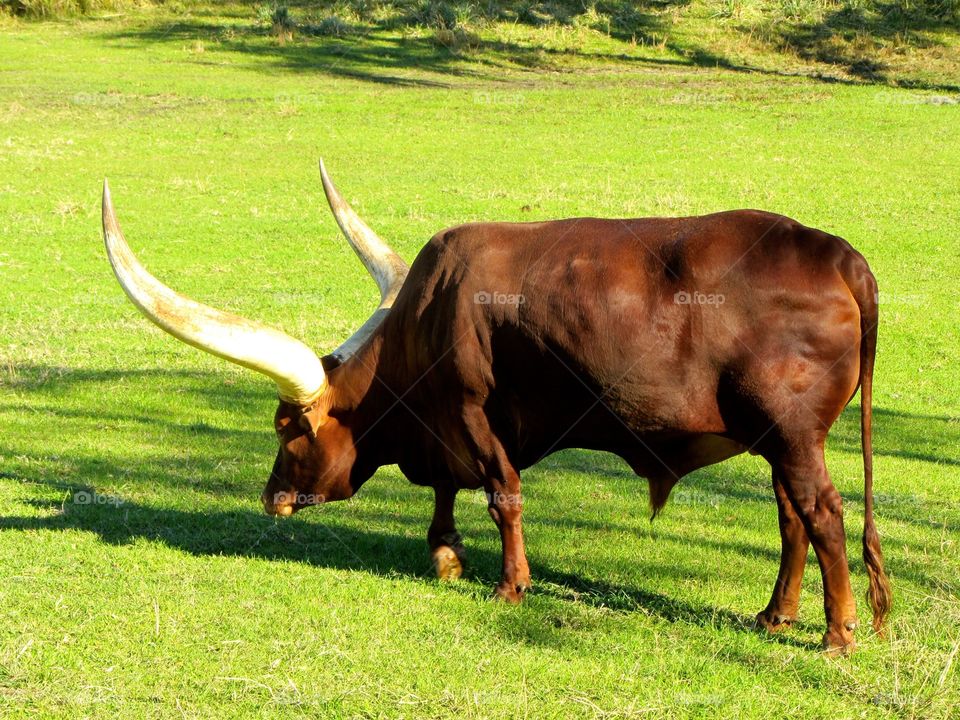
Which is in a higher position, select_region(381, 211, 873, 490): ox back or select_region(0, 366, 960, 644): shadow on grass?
select_region(381, 211, 873, 490): ox back

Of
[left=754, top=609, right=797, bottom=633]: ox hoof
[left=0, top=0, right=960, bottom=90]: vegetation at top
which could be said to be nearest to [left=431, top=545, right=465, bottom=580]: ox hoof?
[left=754, top=609, right=797, bottom=633]: ox hoof

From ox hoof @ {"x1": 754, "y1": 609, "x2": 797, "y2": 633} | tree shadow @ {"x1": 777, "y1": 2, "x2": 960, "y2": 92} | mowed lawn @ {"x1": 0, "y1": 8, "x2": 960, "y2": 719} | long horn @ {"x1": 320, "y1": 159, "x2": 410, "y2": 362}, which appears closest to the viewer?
mowed lawn @ {"x1": 0, "y1": 8, "x2": 960, "y2": 719}

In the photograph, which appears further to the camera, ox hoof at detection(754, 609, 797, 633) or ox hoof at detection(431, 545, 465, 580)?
ox hoof at detection(431, 545, 465, 580)

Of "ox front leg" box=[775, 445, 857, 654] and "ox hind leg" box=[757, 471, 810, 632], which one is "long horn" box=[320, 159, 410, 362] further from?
"ox front leg" box=[775, 445, 857, 654]

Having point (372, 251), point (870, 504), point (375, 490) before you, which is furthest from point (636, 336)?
point (375, 490)

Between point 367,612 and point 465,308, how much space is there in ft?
5.19

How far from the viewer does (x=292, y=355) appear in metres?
6.55

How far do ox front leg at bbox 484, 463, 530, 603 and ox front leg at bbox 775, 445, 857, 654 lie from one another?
4.70 feet

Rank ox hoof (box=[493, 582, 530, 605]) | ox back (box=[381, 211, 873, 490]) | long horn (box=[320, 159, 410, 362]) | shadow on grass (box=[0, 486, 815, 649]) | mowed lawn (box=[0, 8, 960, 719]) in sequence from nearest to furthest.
→ mowed lawn (box=[0, 8, 960, 719])
ox back (box=[381, 211, 873, 490])
ox hoof (box=[493, 582, 530, 605])
shadow on grass (box=[0, 486, 815, 649])
long horn (box=[320, 159, 410, 362])

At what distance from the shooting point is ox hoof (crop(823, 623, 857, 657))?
18.9 feet

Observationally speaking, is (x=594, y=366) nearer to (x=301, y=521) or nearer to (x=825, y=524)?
(x=825, y=524)

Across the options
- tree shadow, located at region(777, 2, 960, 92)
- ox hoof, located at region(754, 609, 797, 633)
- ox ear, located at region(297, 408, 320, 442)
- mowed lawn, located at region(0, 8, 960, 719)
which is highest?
tree shadow, located at region(777, 2, 960, 92)

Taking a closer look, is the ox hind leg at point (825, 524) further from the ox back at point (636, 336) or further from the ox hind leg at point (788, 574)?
the ox hind leg at point (788, 574)

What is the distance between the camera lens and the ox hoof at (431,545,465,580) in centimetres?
689
